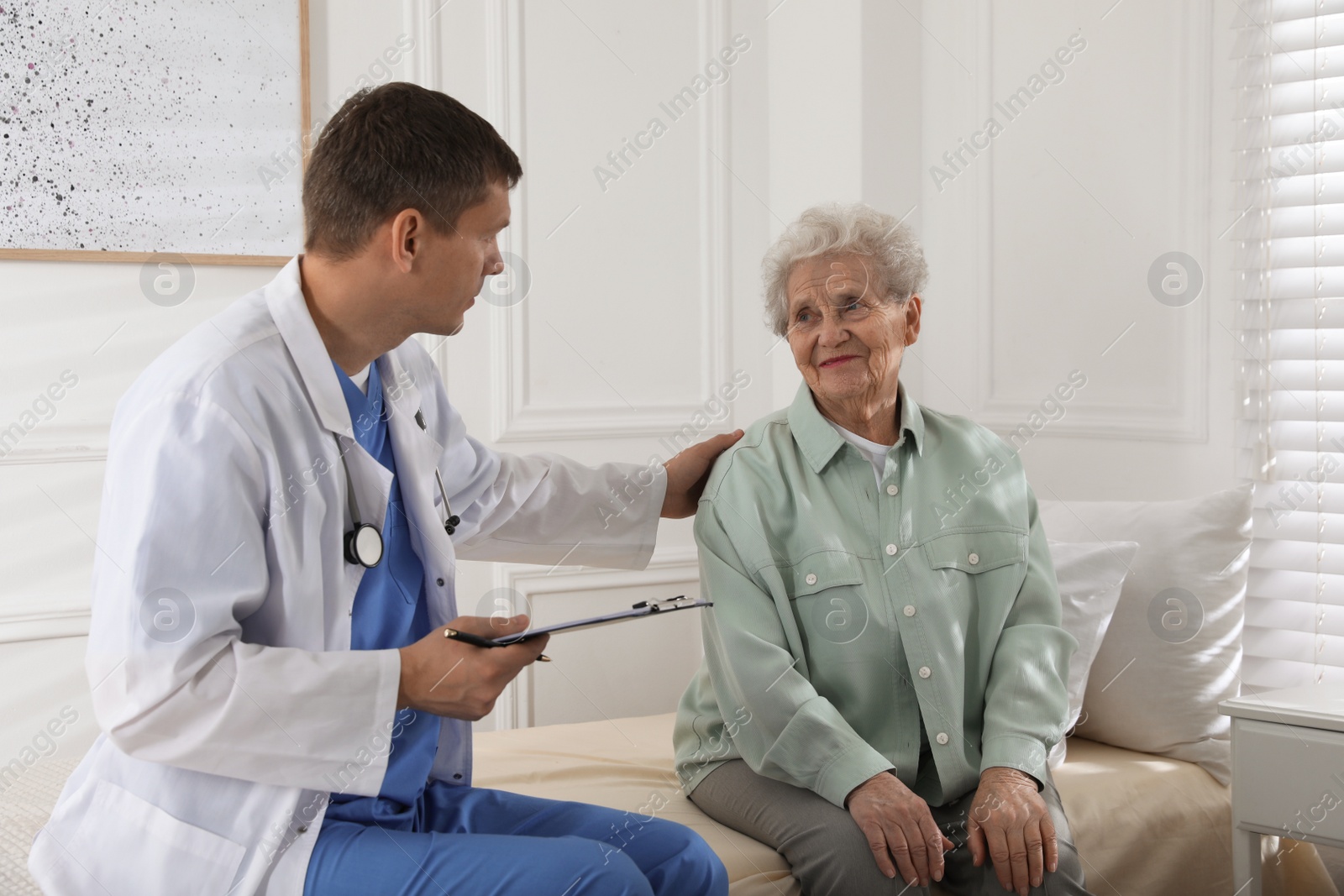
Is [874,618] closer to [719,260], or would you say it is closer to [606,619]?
[606,619]

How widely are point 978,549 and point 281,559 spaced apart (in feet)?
3.85

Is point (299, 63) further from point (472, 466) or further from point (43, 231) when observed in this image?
point (472, 466)

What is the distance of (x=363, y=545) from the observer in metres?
1.44

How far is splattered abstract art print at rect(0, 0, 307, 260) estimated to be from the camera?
8.36 feet

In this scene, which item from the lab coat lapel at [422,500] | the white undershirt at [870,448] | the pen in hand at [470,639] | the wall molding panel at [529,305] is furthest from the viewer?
the wall molding panel at [529,305]

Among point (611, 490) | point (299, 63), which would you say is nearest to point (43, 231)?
point (299, 63)

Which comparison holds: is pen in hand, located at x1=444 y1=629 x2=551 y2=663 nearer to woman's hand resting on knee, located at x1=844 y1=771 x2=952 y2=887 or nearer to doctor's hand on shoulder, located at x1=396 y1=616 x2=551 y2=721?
doctor's hand on shoulder, located at x1=396 y1=616 x2=551 y2=721

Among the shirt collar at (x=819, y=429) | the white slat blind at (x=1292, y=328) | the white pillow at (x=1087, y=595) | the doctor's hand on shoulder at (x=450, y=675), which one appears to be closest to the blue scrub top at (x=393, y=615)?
the doctor's hand on shoulder at (x=450, y=675)

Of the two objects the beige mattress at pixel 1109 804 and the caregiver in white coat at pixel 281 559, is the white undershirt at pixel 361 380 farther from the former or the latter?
the beige mattress at pixel 1109 804

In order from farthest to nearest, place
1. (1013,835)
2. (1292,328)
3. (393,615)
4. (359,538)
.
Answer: (1292,328) < (1013,835) < (393,615) < (359,538)

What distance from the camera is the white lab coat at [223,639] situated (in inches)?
48.2

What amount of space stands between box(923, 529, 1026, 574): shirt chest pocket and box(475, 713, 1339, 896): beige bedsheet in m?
0.48

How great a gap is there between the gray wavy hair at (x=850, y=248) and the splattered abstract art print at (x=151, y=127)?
1.43 m

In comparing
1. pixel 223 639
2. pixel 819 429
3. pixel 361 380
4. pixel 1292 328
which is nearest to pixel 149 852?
pixel 223 639
